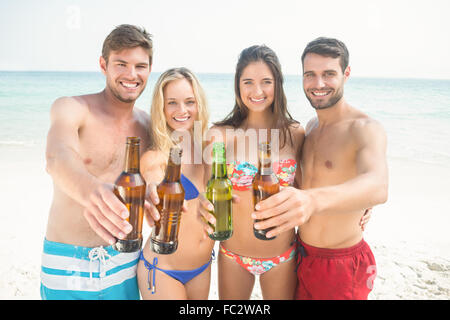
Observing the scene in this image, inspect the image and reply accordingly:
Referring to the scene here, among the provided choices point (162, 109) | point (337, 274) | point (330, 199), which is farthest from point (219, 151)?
point (337, 274)

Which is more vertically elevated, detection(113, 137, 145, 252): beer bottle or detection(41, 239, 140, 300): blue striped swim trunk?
detection(113, 137, 145, 252): beer bottle

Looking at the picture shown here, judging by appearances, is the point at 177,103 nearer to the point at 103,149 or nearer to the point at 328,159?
the point at 103,149

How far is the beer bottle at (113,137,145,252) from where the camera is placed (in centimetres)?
160

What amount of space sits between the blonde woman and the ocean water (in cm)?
1100

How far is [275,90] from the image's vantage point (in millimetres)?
3045

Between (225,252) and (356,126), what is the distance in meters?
1.70

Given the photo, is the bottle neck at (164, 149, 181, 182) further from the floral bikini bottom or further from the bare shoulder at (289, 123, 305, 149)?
the bare shoulder at (289, 123, 305, 149)

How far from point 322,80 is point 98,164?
7.15ft

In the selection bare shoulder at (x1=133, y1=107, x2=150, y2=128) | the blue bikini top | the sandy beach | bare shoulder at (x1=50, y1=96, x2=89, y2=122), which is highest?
bare shoulder at (x1=50, y1=96, x2=89, y2=122)

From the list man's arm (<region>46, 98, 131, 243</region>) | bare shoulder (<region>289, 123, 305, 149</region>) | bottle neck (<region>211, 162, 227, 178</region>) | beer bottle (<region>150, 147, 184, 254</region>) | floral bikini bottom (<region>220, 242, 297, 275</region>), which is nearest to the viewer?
man's arm (<region>46, 98, 131, 243</region>)

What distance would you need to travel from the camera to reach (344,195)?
5.24ft

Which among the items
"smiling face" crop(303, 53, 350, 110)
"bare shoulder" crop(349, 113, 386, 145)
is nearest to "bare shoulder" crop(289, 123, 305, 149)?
"smiling face" crop(303, 53, 350, 110)
